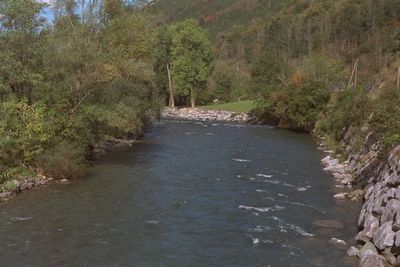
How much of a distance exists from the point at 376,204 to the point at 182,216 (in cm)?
761

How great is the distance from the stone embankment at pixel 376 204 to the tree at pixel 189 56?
57.8 m

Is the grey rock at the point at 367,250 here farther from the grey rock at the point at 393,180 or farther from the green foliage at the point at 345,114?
the green foliage at the point at 345,114

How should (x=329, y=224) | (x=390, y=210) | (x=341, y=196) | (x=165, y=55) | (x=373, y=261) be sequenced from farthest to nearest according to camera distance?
(x=165, y=55) → (x=341, y=196) → (x=329, y=224) → (x=390, y=210) → (x=373, y=261)

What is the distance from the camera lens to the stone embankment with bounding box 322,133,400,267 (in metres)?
14.5

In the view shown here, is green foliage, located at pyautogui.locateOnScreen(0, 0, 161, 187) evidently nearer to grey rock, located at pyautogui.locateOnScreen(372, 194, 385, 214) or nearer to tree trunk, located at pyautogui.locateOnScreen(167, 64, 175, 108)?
grey rock, located at pyautogui.locateOnScreen(372, 194, 385, 214)

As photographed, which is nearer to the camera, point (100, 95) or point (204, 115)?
point (100, 95)

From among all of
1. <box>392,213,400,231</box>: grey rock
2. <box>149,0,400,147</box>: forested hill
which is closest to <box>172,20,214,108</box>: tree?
<box>149,0,400,147</box>: forested hill

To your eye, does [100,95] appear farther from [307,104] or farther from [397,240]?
[307,104]

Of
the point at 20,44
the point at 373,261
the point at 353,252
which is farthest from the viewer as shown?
the point at 20,44

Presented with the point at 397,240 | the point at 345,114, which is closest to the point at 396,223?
the point at 397,240

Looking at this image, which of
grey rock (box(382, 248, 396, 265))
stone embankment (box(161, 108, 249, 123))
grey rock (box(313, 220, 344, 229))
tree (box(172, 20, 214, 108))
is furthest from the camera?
tree (box(172, 20, 214, 108))

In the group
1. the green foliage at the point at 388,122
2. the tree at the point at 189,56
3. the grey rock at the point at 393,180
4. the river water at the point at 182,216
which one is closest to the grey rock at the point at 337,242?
the river water at the point at 182,216

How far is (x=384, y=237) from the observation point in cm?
1483

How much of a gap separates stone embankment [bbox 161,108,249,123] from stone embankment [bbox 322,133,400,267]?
3998 cm
